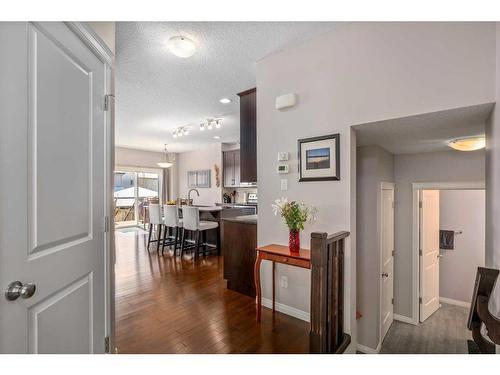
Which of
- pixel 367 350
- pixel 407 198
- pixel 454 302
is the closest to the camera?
pixel 367 350

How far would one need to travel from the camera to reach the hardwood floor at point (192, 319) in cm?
201

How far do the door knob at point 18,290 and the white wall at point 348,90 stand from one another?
193 cm

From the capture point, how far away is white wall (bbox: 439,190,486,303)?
3.89 m

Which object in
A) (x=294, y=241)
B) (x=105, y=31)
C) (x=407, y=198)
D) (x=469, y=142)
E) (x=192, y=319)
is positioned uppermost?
(x=105, y=31)

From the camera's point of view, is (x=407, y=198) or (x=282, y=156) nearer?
(x=282, y=156)

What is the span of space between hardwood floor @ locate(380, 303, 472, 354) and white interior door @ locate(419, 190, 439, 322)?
15 centimetres

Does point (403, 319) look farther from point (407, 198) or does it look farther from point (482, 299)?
point (482, 299)

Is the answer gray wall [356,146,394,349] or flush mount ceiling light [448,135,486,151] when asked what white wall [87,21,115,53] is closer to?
gray wall [356,146,394,349]

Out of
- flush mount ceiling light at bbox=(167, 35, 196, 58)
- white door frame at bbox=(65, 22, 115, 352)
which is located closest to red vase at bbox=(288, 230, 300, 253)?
white door frame at bbox=(65, 22, 115, 352)

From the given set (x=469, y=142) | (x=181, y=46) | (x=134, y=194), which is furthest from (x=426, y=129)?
(x=134, y=194)

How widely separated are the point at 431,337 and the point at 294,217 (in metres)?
2.67

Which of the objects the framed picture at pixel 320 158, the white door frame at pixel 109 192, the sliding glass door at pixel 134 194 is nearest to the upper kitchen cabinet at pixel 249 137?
the framed picture at pixel 320 158

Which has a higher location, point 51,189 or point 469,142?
point 469,142

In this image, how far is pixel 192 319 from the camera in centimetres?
240
